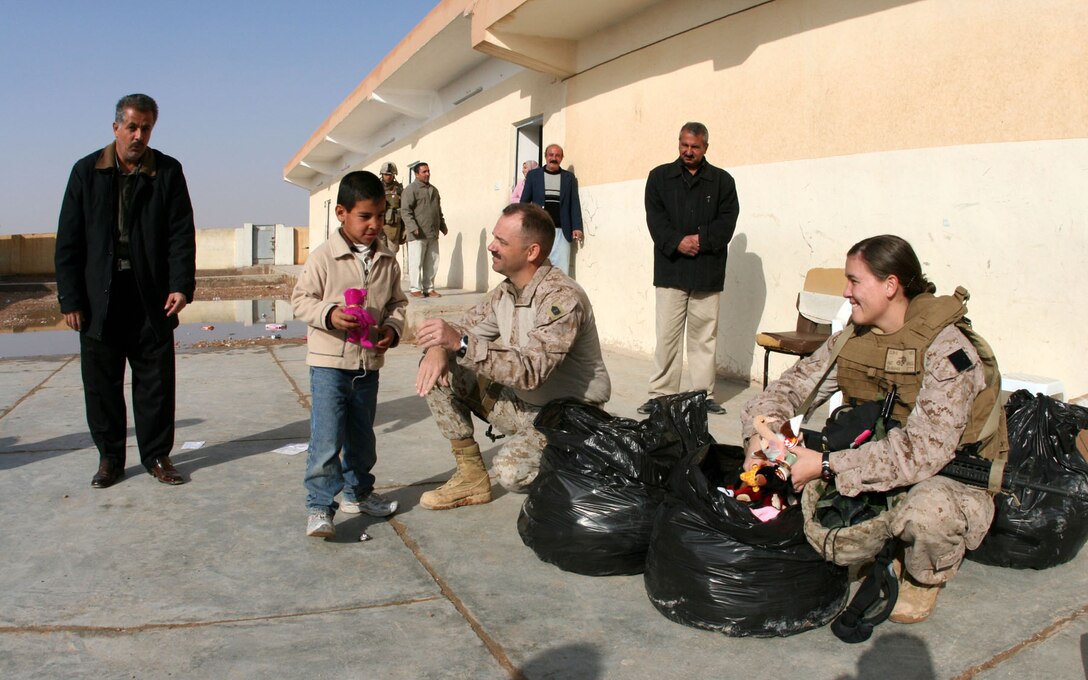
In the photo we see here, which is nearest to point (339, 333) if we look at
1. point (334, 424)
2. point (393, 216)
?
point (334, 424)

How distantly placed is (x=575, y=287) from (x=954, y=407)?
1581mm

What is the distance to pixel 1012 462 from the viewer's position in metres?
3.34

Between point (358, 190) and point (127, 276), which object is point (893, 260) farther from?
point (127, 276)

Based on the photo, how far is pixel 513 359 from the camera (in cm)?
344

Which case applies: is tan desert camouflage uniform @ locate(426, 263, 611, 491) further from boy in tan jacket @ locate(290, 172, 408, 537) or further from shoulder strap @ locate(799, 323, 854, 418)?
shoulder strap @ locate(799, 323, 854, 418)

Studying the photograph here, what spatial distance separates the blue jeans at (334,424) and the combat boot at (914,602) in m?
2.26

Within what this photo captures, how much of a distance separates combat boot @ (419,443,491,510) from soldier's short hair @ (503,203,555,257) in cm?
108

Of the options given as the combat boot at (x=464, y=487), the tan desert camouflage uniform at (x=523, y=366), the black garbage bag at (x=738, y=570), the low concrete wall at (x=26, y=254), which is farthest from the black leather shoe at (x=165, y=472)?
the low concrete wall at (x=26, y=254)

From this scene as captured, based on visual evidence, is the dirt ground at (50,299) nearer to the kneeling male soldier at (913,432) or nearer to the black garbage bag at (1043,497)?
the kneeling male soldier at (913,432)

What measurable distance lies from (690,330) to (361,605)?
385cm

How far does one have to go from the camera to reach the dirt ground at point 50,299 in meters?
14.9

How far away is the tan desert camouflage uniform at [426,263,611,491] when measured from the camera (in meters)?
3.47

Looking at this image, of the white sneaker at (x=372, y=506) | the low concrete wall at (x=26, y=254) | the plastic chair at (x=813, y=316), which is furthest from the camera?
the low concrete wall at (x=26, y=254)

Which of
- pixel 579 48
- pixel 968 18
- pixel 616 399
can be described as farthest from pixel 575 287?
pixel 579 48
